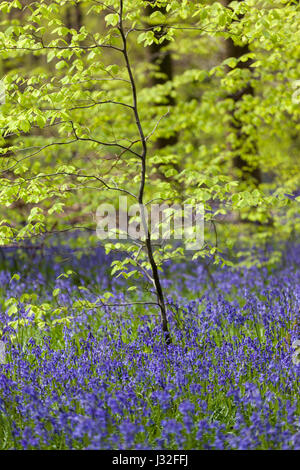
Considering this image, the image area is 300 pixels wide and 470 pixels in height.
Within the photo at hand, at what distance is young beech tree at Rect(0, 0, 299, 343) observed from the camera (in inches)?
150

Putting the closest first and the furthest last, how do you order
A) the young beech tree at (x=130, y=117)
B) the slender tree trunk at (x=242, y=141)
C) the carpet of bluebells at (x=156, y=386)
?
the carpet of bluebells at (x=156, y=386), the young beech tree at (x=130, y=117), the slender tree trunk at (x=242, y=141)

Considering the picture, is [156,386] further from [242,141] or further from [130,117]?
[130,117]

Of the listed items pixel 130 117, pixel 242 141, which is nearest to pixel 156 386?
pixel 242 141

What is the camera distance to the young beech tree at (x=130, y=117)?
12.5 ft

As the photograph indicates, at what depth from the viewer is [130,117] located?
824cm

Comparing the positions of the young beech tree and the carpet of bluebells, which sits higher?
the young beech tree

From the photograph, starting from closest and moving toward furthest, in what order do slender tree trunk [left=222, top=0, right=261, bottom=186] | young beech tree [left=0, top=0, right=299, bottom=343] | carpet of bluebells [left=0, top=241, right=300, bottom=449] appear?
carpet of bluebells [left=0, top=241, right=300, bottom=449] < young beech tree [left=0, top=0, right=299, bottom=343] < slender tree trunk [left=222, top=0, right=261, bottom=186]

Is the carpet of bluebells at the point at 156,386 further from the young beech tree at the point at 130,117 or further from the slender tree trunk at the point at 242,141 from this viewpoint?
the slender tree trunk at the point at 242,141

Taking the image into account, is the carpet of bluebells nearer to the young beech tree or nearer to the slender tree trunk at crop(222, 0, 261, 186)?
the young beech tree

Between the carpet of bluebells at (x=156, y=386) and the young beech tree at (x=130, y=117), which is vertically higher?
the young beech tree at (x=130, y=117)

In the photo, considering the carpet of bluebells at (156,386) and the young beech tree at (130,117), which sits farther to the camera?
the young beech tree at (130,117)

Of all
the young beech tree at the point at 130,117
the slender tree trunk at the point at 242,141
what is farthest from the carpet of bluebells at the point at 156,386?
the slender tree trunk at the point at 242,141

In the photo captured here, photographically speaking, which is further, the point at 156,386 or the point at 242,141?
the point at 242,141

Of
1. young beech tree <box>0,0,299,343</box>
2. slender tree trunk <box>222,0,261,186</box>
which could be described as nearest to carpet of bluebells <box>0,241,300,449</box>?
young beech tree <box>0,0,299,343</box>
